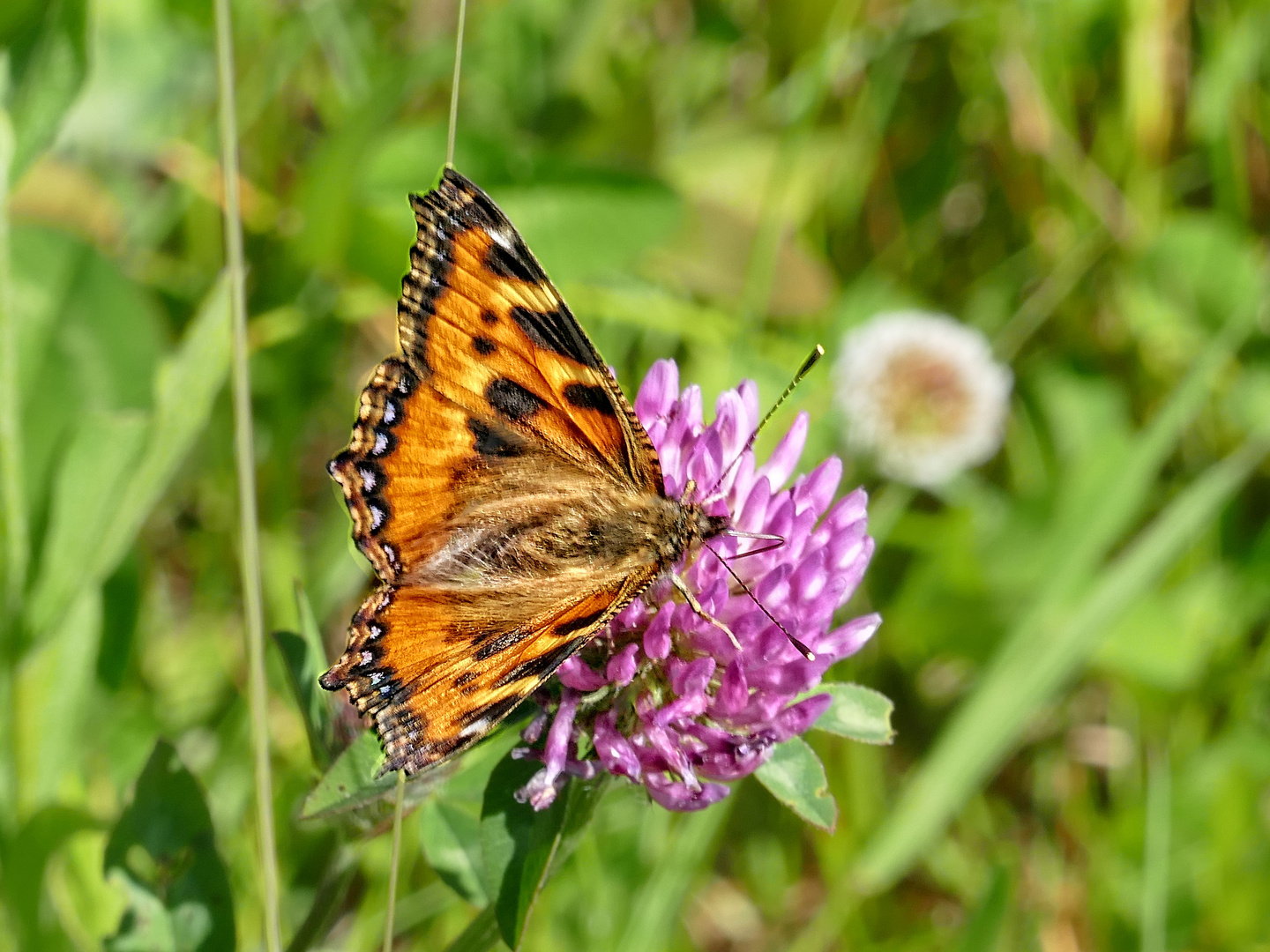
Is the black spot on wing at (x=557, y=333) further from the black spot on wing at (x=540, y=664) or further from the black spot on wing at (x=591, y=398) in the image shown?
the black spot on wing at (x=540, y=664)

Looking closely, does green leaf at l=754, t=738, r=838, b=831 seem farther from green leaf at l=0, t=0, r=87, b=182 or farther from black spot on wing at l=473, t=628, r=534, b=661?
green leaf at l=0, t=0, r=87, b=182

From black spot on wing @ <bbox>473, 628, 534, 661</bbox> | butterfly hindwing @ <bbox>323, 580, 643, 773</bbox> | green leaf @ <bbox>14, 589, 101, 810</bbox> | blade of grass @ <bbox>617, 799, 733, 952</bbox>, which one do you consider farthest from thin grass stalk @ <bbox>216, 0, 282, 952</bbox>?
blade of grass @ <bbox>617, 799, 733, 952</bbox>

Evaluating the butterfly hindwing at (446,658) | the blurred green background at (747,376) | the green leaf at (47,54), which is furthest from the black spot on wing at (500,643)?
the green leaf at (47,54)

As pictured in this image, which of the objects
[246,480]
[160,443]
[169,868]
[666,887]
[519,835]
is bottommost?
[666,887]

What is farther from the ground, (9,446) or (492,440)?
(9,446)

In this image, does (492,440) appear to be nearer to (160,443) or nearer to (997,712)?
(160,443)

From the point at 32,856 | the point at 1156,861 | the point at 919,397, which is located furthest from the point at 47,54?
the point at 1156,861
